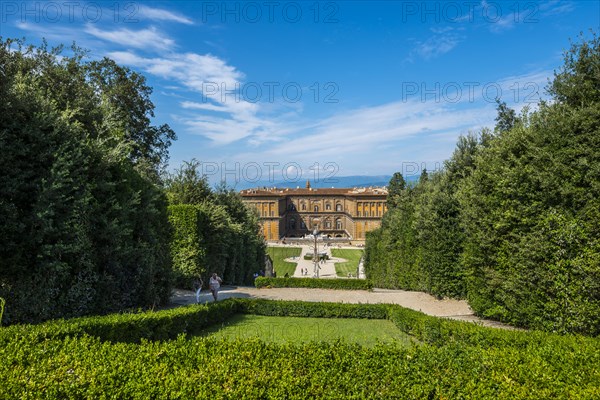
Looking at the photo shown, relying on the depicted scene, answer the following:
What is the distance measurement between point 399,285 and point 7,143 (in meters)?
20.6

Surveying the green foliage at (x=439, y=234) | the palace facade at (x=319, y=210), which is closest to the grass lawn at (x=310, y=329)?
the green foliage at (x=439, y=234)

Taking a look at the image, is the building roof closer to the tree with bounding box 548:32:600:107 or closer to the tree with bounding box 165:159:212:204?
the tree with bounding box 165:159:212:204

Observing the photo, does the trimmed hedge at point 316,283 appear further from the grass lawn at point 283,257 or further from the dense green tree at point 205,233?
the grass lawn at point 283,257

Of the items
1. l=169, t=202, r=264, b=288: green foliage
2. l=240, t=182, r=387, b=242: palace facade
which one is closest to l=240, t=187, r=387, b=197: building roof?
l=240, t=182, r=387, b=242: palace facade

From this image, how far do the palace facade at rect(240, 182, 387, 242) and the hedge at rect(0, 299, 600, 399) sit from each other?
88286 millimetres

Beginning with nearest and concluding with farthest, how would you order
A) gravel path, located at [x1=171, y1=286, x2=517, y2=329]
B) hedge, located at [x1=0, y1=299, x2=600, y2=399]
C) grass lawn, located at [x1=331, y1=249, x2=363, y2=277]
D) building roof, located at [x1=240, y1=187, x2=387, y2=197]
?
hedge, located at [x1=0, y1=299, x2=600, y2=399] < gravel path, located at [x1=171, y1=286, x2=517, y2=329] < grass lawn, located at [x1=331, y1=249, x2=363, y2=277] < building roof, located at [x1=240, y1=187, x2=387, y2=197]

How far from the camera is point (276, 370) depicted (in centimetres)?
436

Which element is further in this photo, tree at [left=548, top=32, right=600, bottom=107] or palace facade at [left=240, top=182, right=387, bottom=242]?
palace facade at [left=240, top=182, right=387, bottom=242]

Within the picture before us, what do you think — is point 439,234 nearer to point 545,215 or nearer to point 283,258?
point 545,215

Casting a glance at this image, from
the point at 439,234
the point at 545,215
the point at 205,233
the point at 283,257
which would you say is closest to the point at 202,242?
the point at 205,233

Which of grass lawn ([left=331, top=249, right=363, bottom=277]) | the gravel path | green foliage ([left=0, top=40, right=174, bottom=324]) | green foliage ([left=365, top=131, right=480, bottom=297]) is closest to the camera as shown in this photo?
green foliage ([left=0, top=40, right=174, bottom=324])

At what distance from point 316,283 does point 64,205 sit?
16.6 m

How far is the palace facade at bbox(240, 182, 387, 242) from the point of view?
94.0 meters

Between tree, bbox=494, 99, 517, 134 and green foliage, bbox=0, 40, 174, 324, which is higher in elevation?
tree, bbox=494, 99, 517, 134
